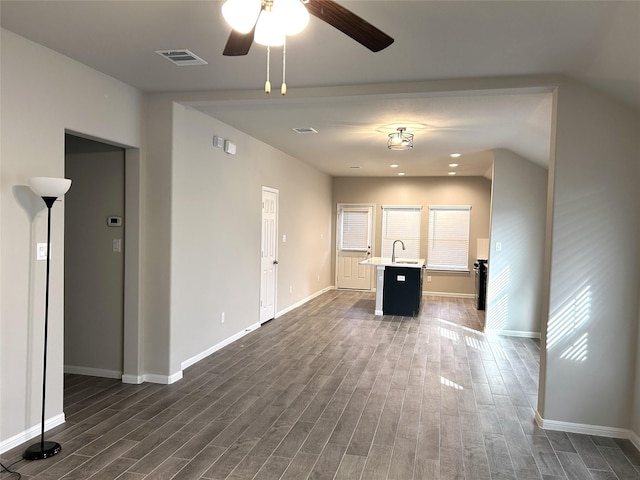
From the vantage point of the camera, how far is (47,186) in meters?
2.75

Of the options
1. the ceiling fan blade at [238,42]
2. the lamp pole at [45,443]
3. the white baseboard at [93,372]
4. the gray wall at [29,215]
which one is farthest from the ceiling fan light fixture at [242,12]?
the white baseboard at [93,372]

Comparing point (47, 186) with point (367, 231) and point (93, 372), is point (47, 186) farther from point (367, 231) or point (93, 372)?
point (367, 231)

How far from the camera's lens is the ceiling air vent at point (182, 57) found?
10.00ft

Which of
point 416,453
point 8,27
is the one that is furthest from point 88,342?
point 416,453

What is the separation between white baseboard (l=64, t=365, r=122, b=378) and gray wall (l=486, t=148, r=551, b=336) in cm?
491

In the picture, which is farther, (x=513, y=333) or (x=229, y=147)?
(x=513, y=333)

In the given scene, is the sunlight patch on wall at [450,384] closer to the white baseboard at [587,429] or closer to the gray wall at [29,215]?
the white baseboard at [587,429]

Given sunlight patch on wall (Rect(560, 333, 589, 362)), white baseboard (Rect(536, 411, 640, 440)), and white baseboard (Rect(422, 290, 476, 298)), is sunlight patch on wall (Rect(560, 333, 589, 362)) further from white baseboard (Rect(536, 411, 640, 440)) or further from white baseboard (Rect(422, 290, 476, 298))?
white baseboard (Rect(422, 290, 476, 298))

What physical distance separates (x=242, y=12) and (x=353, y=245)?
9067 mm

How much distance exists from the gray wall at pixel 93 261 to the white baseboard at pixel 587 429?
3731 millimetres

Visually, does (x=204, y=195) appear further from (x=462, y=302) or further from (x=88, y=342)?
(x=462, y=302)

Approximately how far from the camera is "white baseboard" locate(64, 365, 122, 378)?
13.9 feet

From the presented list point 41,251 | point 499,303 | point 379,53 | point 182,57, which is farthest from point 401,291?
point 41,251

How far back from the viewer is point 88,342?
429 centimetres
